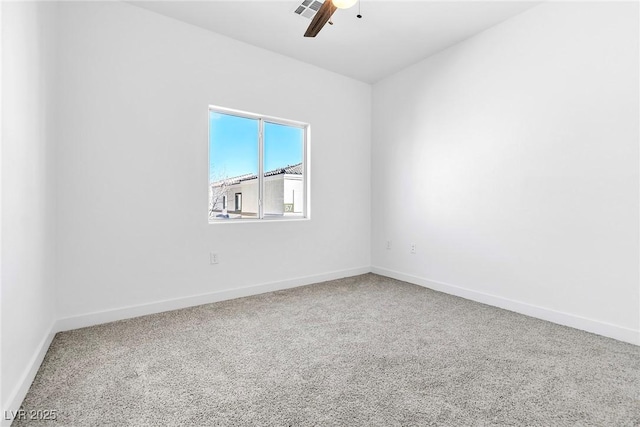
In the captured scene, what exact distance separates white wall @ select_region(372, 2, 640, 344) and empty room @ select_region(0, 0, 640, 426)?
17 mm

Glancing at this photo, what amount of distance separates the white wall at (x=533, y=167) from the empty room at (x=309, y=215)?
0.05 feet

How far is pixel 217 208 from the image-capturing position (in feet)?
11.0

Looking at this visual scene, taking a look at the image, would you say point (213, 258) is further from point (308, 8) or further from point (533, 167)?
Answer: point (533, 167)

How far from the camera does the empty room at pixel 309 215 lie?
63.4 inches

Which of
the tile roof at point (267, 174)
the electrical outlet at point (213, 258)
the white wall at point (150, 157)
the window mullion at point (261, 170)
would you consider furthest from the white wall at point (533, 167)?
the electrical outlet at point (213, 258)

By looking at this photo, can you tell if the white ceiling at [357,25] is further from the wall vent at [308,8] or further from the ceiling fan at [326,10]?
the ceiling fan at [326,10]

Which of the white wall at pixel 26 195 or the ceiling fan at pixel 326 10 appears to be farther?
the ceiling fan at pixel 326 10

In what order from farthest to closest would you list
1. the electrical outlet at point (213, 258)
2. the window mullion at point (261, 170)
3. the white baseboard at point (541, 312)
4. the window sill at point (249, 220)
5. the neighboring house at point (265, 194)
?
the window mullion at point (261, 170), the neighboring house at point (265, 194), the window sill at point (249, 220), the electrical outlet at point (213, 258), the white baseboard at point (541, 312)

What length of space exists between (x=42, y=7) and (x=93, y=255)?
1.80 meters

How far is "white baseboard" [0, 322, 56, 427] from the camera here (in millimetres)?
1356

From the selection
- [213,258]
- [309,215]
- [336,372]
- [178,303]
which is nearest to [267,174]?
[309,215]

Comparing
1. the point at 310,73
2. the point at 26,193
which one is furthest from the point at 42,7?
the point at 310,73

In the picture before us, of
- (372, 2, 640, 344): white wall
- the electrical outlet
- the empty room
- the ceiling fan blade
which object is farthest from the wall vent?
the electrical outlet

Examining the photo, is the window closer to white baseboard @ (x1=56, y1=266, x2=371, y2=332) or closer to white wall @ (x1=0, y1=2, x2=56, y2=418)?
white baseboard @ (x1=56, y1=266, x2=371, y2=332)
